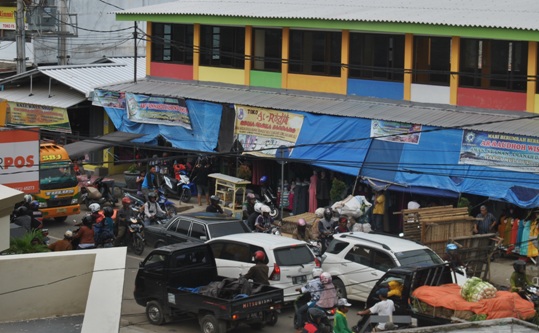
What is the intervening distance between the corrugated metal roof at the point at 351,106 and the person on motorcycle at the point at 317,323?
24.3 feet

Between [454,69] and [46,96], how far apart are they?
16.4 metres

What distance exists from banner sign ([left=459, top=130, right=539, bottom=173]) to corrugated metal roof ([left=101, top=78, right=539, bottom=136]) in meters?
0.17

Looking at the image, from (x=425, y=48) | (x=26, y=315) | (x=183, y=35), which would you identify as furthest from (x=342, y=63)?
(x=26, y=315)

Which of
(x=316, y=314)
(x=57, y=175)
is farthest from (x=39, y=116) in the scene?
(x=316, y=314)

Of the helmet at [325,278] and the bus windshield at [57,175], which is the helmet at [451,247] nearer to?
the helmet at [325,278]

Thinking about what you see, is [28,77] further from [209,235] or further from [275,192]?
[209,235]

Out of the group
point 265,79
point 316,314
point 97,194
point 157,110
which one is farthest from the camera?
point 157,110

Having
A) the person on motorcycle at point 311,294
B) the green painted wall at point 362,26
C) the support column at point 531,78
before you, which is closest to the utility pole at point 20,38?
the green painted wall at point 362,26

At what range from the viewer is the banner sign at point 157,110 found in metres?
31.4

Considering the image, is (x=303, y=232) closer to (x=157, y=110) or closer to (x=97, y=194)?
(x=97, y=194)

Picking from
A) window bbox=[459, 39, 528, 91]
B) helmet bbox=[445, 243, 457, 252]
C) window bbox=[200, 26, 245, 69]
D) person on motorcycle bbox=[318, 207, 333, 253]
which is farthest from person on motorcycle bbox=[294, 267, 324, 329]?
window bbox=[200, 26, 245, 69]

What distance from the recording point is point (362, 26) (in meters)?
27.6

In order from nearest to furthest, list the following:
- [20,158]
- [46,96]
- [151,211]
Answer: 1. [20,158]
2. [151,211]
3. [46,96]

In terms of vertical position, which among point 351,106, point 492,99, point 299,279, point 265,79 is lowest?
point 299,279
